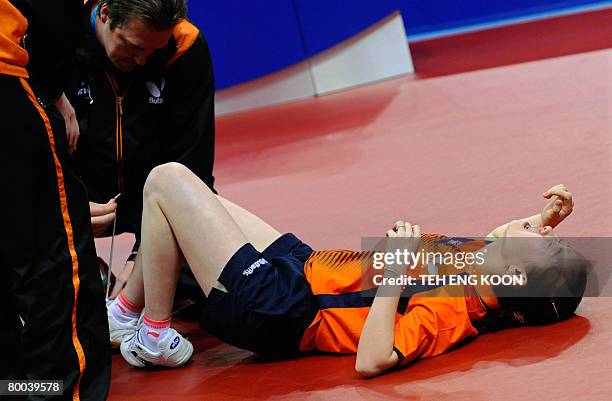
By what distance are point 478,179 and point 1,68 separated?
8.27ft

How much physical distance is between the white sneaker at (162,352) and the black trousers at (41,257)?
355 mm

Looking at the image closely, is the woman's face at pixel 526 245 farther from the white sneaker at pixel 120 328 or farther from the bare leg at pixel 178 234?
the white sneaker at pixel 120 328

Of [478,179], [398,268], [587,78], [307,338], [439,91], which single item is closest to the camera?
[398,268]

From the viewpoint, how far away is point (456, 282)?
2.86 metres

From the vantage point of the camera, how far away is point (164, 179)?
118 inches

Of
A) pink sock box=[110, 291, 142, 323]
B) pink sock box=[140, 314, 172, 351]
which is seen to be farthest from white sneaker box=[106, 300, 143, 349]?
pink sock box=[140, 314, 172, 351]

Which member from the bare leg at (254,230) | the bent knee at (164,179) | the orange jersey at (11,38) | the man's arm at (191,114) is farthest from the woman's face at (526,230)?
the orange jersey at (11,38)

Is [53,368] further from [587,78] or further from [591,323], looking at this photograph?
[587,78]

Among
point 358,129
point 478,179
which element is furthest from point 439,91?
point 478,179

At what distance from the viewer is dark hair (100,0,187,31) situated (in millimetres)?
3090

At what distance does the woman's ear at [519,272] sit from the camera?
2.77 meters

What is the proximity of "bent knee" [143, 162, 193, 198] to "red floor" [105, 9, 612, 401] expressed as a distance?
1.90ft

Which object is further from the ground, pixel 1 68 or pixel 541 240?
pixel 1 68

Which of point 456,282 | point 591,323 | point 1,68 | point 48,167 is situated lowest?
point 591,323
